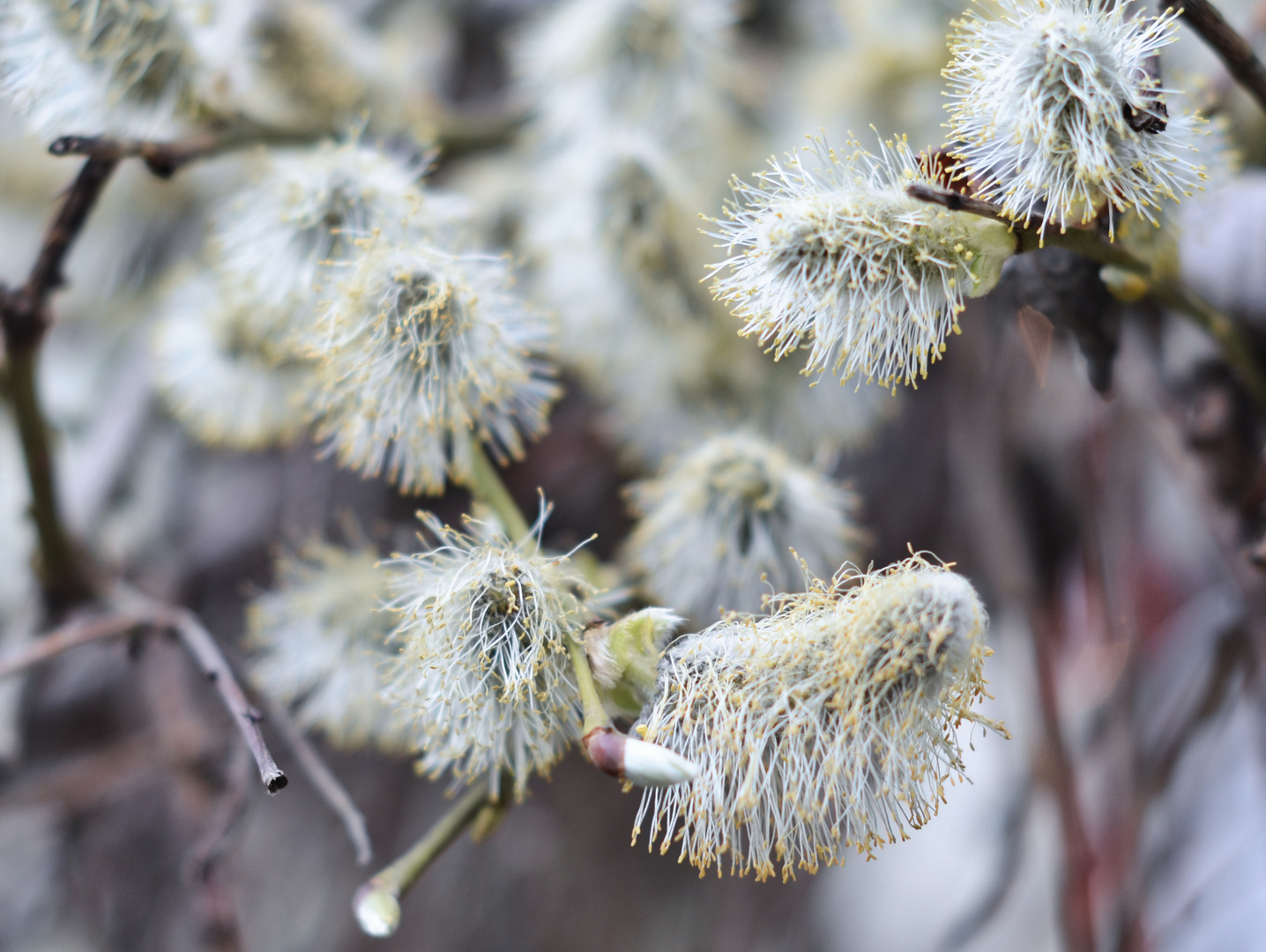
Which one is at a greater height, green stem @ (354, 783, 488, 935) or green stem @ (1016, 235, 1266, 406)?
green stem @ (1016, 235, 1266, 406)

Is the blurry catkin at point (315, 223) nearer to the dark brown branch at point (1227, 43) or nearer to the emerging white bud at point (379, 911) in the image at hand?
the emerging white bud at point (379, 911)

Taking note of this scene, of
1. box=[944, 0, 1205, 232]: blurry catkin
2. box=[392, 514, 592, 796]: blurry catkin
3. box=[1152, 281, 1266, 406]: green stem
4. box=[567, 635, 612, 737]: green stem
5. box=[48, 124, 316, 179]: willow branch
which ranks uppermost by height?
box=[944, 0, 1205, 232]: blurry catkin

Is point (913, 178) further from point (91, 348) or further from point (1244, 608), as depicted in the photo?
point (91, 348)

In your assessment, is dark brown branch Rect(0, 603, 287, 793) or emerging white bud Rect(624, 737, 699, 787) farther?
dark brown branch Rect(0, 603, 287, 793)

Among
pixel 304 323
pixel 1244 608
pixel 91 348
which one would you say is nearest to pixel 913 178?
pixel 304 323

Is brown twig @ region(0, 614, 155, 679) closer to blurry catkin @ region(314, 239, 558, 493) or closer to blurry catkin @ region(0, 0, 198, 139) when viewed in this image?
blurry catkin @ region(314, 239, 558, 493)

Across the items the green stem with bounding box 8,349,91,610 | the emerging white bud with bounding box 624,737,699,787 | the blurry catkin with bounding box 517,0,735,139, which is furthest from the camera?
the blurry catkin with bounding box 517,0,735,139

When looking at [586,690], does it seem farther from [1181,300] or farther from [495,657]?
[1181,300]

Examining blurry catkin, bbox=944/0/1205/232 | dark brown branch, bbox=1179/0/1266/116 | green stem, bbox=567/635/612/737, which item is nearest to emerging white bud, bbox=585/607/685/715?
green stem, bbox=567/635/612/737
